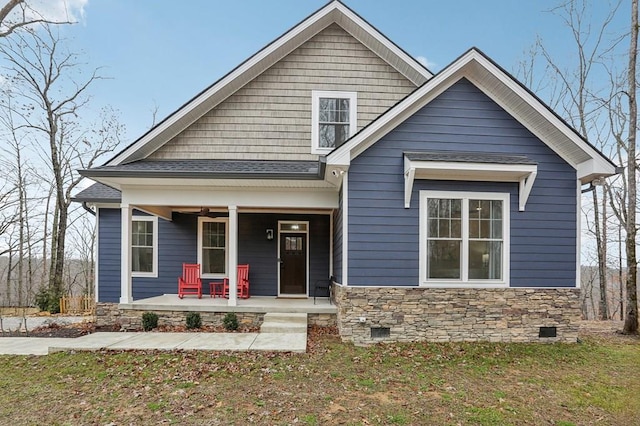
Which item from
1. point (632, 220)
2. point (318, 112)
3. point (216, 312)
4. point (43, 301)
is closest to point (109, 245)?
point (43, 301)

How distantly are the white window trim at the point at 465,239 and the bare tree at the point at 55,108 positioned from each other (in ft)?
42.9

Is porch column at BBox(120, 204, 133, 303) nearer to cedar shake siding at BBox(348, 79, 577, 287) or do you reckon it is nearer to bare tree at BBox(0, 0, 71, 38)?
bare tree at BBox(0, 0, 71, 38)

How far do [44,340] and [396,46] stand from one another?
10060mm

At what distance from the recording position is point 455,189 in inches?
263

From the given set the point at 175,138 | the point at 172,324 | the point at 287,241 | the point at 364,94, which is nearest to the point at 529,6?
the point at 364,94

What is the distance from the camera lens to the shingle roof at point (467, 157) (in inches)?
247

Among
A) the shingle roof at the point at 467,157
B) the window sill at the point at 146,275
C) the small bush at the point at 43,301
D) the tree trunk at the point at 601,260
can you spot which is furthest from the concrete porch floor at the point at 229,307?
the tree trunk at the point at 601,260

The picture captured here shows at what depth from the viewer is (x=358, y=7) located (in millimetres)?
13641

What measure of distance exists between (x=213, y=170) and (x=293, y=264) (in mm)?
3665

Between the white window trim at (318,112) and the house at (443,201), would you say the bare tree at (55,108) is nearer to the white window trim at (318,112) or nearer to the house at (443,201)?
the house at (443,201)

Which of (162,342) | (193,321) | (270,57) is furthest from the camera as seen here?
(270,57)

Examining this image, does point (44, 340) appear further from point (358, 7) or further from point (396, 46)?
point (358, 7)

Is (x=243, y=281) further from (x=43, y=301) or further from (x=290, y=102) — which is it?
(x=43, y=301)

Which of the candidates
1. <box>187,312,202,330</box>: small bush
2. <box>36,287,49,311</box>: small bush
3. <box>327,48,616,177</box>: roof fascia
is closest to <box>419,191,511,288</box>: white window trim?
<box>327,48,616,177</box>: roof fascia
